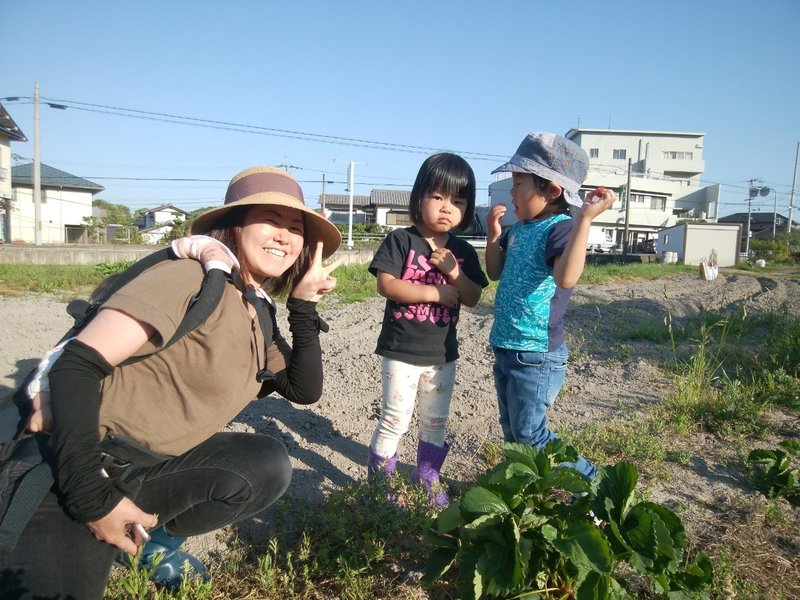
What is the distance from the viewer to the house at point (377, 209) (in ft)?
155

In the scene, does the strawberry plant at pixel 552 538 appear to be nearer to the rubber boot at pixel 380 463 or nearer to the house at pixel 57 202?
the rubber boot at pixel 380 463

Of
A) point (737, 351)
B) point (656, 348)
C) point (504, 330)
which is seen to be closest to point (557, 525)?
point (504, 330)

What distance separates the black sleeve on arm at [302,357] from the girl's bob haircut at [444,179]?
31.4 inches

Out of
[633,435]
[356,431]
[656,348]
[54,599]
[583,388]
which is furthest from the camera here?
[656,348]

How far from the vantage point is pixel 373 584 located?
188 cm

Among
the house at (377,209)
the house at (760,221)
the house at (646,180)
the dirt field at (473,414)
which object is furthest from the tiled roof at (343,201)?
the dirt field at (473,414)

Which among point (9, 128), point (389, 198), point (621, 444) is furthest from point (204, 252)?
point (389, 198)

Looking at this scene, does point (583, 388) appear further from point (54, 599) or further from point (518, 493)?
point (54, 599)

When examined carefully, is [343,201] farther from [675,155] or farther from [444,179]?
[444,179]

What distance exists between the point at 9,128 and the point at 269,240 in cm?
2849

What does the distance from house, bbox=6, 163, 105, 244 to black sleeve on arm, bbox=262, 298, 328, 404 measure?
1353 inches

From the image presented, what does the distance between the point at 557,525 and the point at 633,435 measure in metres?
1.78

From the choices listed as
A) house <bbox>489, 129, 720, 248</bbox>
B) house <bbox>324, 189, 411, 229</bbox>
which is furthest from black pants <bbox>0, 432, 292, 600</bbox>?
house <bbox>489, 129, 720, 248</bbox>

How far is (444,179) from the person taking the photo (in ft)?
8.55
